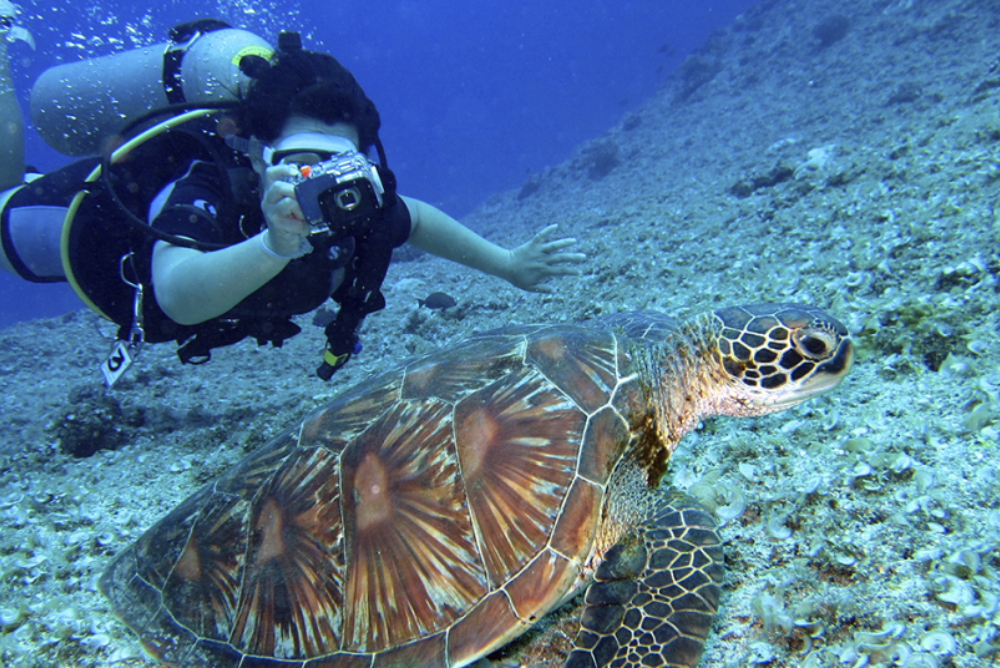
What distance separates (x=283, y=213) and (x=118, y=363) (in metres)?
1.90

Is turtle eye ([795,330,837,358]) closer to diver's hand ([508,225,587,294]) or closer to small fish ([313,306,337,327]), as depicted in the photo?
diver's hand ([508,225,587,294])

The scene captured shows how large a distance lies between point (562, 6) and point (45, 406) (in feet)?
388

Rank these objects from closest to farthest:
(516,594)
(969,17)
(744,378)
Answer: (516,594) → (744,378) → (969,17)

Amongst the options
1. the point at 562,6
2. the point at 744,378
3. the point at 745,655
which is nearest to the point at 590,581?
the point at 745,655

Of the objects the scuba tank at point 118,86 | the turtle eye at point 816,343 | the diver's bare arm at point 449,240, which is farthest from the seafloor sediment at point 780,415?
the scuba tank at point 118,86

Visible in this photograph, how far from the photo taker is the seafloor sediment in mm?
1241

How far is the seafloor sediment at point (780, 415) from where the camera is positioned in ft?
4.07

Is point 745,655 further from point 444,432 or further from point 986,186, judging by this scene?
point 986,186

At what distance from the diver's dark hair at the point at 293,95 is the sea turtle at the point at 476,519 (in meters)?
1.72

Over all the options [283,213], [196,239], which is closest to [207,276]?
[196,239]

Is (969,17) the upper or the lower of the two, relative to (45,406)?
upper

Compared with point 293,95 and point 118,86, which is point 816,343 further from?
point 118,86

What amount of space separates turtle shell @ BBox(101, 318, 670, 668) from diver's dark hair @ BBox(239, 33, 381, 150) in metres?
1.75

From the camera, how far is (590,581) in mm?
1539
